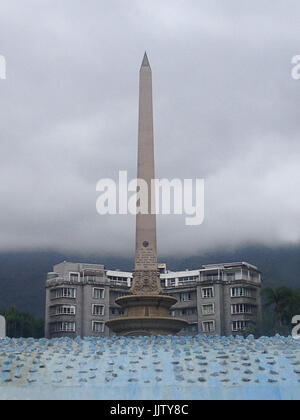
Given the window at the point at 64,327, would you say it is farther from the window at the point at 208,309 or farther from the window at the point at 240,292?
the window at the point at 240,292

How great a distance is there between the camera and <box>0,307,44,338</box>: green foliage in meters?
82.4

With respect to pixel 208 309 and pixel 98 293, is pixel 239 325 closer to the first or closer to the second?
pixel 208 309

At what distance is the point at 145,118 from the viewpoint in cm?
3666

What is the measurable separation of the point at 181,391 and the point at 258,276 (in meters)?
71.7

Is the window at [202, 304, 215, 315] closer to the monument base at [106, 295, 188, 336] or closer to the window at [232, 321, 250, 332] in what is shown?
the window at [232, 321, 250, 332]

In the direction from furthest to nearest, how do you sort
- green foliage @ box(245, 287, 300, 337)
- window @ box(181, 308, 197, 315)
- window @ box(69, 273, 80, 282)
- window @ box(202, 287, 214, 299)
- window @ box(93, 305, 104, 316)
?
window @ box(69, 273, 80, 282)
window @ box(181, 308, 197, 315)
window @ box(93, 305, 104, 316)
window @ box(202, 287, 214, 299)
green foliage @ box(245, 287, 300, 337)

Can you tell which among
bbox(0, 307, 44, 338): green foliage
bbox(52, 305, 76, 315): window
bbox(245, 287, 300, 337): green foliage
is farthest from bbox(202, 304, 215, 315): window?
bbox(0, 307, 44, 338): green foliage

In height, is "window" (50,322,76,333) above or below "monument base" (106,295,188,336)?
above

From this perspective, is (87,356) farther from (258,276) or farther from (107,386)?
(258,276)

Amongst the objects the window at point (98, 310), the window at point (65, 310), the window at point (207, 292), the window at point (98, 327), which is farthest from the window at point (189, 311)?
the window at point (65, 310)

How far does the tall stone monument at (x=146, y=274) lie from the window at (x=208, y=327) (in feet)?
155

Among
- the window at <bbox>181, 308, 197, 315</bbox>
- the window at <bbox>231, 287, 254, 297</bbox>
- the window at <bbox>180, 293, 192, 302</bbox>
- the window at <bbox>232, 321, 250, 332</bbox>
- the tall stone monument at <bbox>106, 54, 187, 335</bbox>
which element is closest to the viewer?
the tall stone monument at <bbox>106, 54, 187, 335</bbox>
